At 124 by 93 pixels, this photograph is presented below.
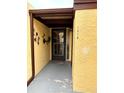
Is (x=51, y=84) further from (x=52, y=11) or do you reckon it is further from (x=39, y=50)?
(x=52, y=11)

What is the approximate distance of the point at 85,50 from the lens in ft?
13.3

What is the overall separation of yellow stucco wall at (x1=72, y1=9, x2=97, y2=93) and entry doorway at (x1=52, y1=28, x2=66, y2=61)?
5.63 metres

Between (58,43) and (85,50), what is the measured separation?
19.1 feet

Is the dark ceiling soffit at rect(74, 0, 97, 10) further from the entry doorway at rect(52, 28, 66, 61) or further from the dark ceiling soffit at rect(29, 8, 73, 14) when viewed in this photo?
the entry doorway at rect(52, 28, 66, 61)

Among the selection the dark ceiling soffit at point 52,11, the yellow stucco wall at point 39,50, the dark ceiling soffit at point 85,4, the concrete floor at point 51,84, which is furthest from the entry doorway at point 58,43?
the dark ceiling soffit at point 85,4

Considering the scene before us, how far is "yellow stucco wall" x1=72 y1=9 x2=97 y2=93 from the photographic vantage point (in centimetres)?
398

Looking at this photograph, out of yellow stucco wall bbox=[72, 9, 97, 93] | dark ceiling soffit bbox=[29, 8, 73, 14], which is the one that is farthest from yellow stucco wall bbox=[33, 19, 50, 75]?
yellow stucco wall bbox=[72, 9, 97, 93]

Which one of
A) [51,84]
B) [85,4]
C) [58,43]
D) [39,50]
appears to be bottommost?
[51,84]

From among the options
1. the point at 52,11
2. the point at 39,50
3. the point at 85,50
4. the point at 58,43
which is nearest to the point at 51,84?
the point at 85,50

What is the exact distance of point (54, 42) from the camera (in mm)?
9812
